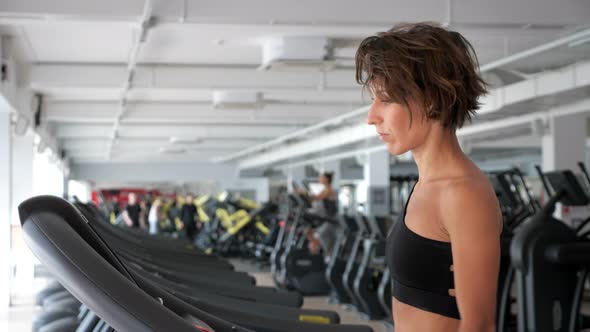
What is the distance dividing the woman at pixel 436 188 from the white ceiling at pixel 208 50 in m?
1.23

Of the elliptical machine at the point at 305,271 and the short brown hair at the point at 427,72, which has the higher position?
the short brown hair at the point at 427,72

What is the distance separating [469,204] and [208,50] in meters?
7.44

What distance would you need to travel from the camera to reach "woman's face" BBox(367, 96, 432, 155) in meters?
1.22

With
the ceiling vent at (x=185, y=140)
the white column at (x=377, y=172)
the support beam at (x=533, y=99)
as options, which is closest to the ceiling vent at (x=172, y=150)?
the ceiling vent at (x=185, y=140)

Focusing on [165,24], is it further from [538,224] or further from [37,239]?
[37,239]

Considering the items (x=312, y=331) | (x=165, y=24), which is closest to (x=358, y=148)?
(x=165, y=24)

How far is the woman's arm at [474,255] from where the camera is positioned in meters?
1.13

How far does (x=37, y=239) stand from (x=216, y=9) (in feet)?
16.1

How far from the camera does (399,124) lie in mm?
1224

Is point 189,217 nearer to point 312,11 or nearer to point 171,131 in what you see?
point 171,131

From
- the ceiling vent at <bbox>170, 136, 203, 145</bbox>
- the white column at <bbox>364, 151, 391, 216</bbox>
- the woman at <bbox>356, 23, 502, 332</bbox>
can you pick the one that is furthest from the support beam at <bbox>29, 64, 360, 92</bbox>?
the woman at <bbox>356, 23, 502, 332</bbox>

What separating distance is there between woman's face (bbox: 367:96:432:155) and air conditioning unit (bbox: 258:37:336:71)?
19.3 ft

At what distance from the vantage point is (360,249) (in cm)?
798

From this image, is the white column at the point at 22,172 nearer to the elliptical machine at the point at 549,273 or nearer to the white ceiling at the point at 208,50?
the white ceiling at the point at 208,50
